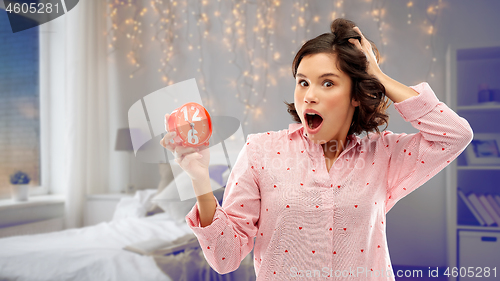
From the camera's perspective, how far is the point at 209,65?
2.03 m

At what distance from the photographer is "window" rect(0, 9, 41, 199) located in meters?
1.65

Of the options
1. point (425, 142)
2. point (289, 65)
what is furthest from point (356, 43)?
point (289, 65)

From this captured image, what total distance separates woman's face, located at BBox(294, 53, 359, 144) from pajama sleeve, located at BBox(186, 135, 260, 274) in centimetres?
15

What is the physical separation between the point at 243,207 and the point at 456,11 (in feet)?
5.99

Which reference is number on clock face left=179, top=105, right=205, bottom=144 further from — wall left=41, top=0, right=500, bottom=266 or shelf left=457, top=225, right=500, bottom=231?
shelf left=457, top=225, right=500, bottom=231

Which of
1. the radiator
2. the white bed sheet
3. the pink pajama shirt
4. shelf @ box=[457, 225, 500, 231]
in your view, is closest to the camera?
the pink pajama shirt

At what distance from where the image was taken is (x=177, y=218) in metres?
1.83

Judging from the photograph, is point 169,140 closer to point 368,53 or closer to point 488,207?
point 368,53

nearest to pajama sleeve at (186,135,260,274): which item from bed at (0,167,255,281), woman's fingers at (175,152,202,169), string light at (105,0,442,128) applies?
woman's fingers at (175,152,202,169)

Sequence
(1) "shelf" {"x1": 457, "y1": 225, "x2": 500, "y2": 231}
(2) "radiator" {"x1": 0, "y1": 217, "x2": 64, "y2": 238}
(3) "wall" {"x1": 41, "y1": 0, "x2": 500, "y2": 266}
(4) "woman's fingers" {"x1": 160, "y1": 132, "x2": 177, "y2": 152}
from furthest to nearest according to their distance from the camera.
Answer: (3) "wall" {"x1": 41, "y1": 0, "x2": 500, "y2": 266} → (1) "shelf" {"x1": 457, "y1": 225, "x2": 500, "y2": 231} → (2) "radiator" {"x1": 0, "y1": 217, "x2": 64, "y2": 238} → (4) "woman's fingers" {"x1": 160, "y1": 132, "x2": 177, "y2": 152}

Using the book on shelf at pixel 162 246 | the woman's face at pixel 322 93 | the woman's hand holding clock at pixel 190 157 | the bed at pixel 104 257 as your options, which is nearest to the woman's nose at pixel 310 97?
the woman's face at pixel 322 93

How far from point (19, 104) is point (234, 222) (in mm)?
1560

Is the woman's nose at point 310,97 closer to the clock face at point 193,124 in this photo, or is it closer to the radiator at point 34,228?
the clock face at point 193,124

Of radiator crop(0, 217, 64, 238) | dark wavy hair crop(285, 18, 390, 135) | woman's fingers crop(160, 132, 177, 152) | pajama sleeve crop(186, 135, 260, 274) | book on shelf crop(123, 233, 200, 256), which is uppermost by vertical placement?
dark wavy hair crop(285, 18, 390, 135)
